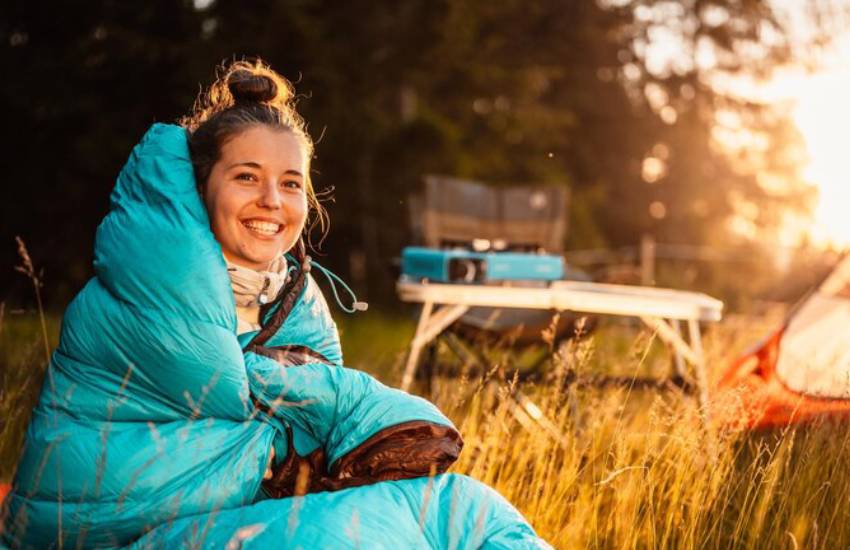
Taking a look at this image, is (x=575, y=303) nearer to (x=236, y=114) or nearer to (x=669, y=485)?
(x=669, y=485)

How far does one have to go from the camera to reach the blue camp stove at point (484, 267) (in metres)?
3.26

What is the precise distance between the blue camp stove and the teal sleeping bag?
1.50 m

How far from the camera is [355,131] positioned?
1002cm

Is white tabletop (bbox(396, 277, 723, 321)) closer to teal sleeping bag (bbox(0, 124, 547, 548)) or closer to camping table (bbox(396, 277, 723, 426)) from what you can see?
camping table (bbox(396, 277, 723, 426))

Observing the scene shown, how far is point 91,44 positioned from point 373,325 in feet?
12.9

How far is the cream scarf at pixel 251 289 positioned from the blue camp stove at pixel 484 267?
1.29 meters

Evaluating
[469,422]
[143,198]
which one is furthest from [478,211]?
[143,198]

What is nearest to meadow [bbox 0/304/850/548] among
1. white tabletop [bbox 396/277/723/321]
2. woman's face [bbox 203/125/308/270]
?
white tabletop [bbox 396/277/723/321]

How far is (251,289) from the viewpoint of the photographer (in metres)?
1.93

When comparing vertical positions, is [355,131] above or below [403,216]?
above

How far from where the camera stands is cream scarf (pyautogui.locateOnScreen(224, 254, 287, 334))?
191cm

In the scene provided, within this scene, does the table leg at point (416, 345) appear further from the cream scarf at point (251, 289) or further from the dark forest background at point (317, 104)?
the dark forest background at point (317, 104)

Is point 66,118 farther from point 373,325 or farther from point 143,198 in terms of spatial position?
point 143,198

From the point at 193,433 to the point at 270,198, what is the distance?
0.53 m
